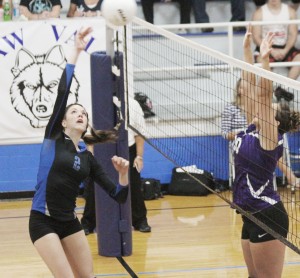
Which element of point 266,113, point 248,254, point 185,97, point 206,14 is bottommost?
point 185,97

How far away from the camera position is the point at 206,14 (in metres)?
13.5

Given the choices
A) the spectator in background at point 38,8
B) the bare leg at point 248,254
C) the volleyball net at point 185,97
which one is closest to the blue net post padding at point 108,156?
the bare leg at point 248,254

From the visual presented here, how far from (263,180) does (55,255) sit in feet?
5.97

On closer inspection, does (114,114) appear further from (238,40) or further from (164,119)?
(238,40)

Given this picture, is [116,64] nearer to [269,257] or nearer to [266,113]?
[266,113]

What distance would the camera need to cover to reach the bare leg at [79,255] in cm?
650

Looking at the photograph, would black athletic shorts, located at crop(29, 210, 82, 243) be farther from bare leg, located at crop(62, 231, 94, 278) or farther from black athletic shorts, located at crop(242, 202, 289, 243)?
black athletic shorts, located at crop(242, 202, 289, 243)

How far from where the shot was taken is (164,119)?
12.5 metres

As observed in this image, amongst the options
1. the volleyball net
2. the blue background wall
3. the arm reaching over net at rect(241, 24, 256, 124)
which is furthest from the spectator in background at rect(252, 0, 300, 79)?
the arm reaching over net at rect(241, 24, 256, 124)

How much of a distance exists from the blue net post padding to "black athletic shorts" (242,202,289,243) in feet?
10.4

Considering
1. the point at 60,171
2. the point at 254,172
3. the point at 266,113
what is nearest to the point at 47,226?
the point at 60,171

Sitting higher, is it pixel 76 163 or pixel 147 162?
pixel 76 163

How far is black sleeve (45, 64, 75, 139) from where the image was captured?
257 inches

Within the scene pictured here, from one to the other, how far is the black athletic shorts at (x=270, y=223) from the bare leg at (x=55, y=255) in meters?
1.54
